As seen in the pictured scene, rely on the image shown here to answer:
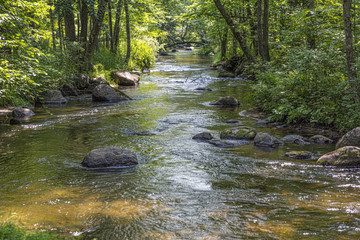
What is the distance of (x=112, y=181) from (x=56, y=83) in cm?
1190

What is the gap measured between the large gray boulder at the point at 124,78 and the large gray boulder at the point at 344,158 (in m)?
15.9

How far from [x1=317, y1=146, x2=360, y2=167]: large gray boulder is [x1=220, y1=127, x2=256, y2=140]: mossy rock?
2.49 meters

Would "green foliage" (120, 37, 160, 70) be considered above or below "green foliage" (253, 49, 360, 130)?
above

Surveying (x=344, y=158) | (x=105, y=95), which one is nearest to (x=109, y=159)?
(x=344, y=158)

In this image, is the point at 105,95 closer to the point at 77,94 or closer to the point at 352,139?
the point at 77,94

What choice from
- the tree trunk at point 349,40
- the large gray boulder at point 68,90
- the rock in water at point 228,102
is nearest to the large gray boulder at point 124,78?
the large gray boulder at point 68,90

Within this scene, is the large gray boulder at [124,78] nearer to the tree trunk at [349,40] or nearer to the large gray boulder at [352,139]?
the tree trunk at [349,40]

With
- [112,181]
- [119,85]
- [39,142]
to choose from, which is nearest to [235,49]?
[119,85]

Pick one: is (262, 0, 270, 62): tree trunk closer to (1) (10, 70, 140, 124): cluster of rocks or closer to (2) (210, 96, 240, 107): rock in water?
(2) (210, 96, 240, 107): rock in water

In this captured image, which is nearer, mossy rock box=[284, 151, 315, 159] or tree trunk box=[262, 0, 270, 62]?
mossy rock box=[284, 151, 315, 159]

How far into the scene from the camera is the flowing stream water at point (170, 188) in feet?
15.2

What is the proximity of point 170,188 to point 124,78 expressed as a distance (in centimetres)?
1614

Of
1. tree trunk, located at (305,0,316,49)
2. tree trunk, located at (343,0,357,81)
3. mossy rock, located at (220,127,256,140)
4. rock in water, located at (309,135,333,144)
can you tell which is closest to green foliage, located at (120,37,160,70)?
tree trunk, located at (305,0,316,49)

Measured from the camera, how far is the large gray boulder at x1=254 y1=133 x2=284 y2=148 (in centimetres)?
884
